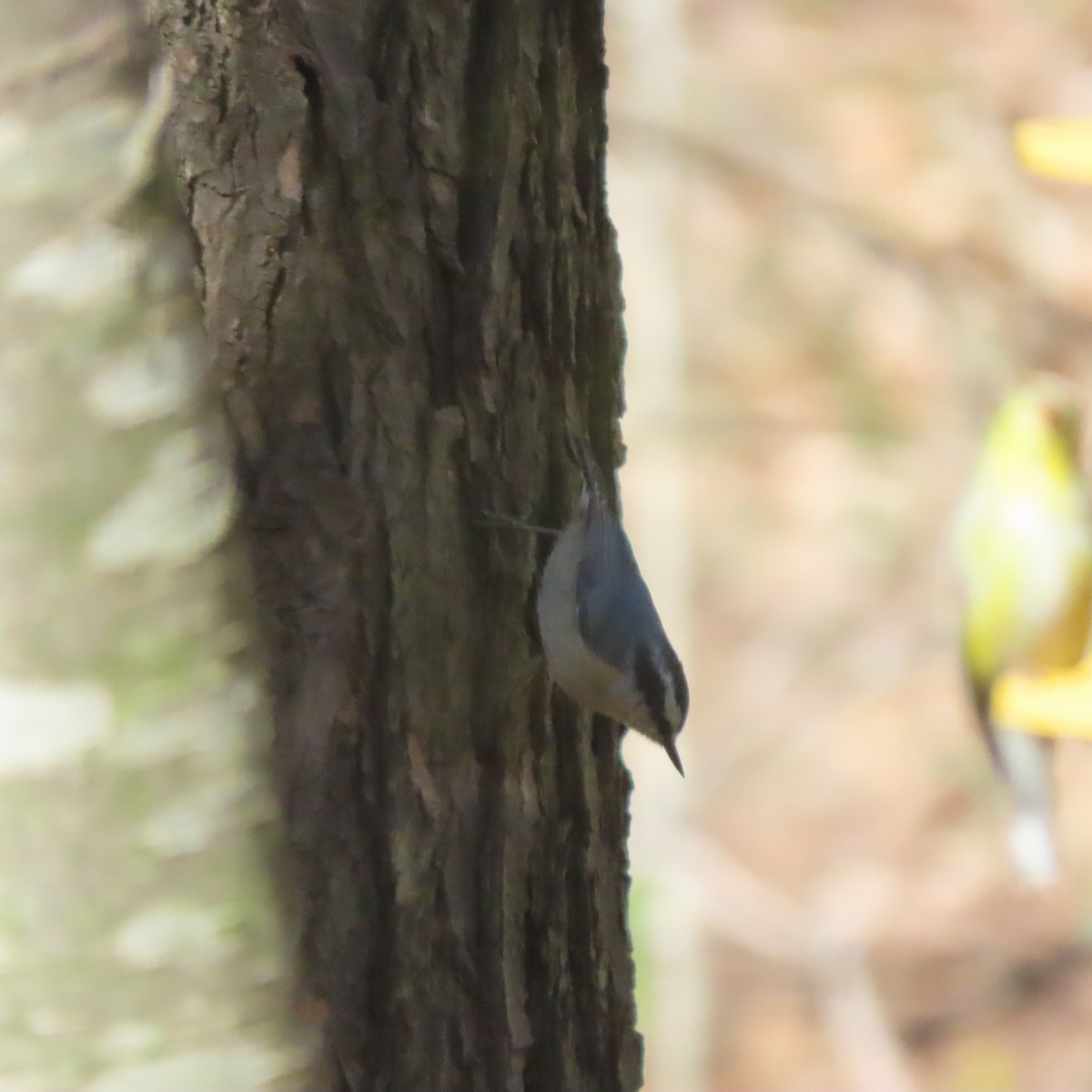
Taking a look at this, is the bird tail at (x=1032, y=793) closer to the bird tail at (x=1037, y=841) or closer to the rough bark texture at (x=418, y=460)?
the bird tail at (x=1037, y=841)

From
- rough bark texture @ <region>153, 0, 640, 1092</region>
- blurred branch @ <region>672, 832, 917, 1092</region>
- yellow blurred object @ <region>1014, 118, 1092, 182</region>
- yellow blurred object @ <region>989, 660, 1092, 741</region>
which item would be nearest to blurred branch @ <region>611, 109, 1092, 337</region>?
blurred branch @ <region>672, 832, 917, 1092</region>

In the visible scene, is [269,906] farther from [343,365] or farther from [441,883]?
[343,365]

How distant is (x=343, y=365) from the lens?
3.43ft

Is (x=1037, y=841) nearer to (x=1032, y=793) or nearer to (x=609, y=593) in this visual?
(x=1032, y=793)

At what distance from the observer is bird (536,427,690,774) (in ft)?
4.19

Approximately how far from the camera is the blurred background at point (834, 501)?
4250 millimetres

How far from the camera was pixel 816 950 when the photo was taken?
4465 mm

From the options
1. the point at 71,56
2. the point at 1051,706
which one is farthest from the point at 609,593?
the point at 71,56

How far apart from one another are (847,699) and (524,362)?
3.66 m

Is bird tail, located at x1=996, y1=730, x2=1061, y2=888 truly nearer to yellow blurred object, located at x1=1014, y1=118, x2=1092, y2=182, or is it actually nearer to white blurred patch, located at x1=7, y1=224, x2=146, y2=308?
yellow blurred object, located at x1=1014, y1=118, x2=1092, y2=182

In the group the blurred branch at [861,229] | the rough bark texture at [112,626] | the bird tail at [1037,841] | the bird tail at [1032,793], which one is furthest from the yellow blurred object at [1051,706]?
the blurred branch at [861,229]

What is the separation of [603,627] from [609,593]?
3.8 inches

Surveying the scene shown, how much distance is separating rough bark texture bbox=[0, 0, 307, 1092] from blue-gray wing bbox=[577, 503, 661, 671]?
0.56 metres

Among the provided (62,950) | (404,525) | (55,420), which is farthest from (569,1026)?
(55,420)
